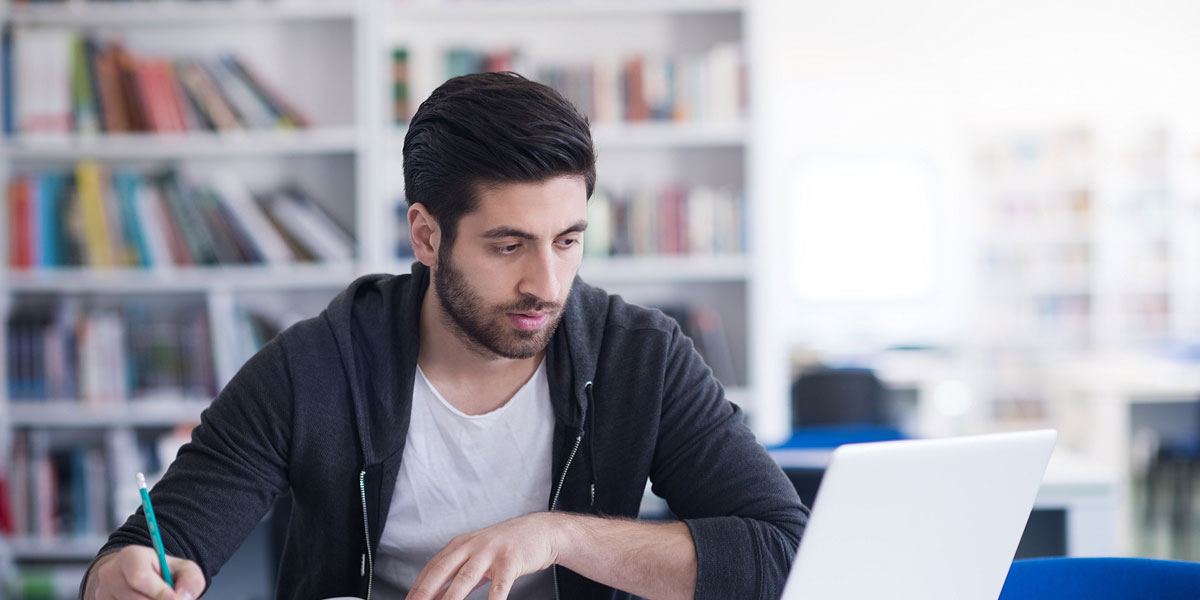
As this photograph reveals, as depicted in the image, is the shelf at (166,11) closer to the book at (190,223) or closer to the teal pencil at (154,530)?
the book at (190,223)

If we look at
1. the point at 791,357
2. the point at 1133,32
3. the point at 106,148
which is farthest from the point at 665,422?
the point at 1133,32

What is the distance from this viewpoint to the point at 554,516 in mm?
1061

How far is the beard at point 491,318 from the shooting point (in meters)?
1.19

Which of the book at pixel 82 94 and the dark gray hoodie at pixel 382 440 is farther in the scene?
the book at pixel 82 94

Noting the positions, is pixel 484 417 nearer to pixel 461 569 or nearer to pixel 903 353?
pixel 461 569

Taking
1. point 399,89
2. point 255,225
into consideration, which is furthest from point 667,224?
point 255,225

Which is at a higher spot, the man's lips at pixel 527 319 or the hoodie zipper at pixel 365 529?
the man's lips at pixel 527 319

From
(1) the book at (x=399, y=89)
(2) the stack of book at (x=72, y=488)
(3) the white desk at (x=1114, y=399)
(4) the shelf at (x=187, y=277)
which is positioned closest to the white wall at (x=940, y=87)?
(3) the white desk at (x=1114, y=399)

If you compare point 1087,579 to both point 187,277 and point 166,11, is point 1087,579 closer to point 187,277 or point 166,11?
point 187,277

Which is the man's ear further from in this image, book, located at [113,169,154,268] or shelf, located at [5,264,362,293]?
book, located at [113,169,154,268]

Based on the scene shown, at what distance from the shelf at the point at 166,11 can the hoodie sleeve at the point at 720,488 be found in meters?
2.27

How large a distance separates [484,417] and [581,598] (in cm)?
24

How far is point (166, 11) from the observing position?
3139mm

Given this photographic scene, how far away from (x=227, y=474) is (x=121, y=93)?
2371 millimetres
